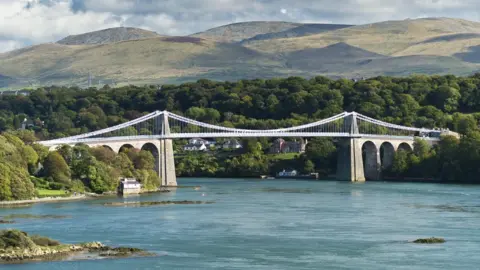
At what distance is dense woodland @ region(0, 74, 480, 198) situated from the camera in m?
71.2

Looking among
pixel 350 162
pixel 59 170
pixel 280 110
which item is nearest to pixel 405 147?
pixel 350 162

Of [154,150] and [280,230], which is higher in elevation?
[154,150]

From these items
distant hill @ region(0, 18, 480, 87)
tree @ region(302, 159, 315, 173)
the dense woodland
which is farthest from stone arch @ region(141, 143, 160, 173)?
distant hill @ region(0, 18, 480, 87)

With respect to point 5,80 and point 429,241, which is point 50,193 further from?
point 5,80

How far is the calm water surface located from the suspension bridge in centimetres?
983

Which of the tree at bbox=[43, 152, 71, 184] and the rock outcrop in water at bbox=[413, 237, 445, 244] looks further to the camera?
the tree at bbox=[43, 152, 71, 184]

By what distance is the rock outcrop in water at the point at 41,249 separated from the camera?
29578mm

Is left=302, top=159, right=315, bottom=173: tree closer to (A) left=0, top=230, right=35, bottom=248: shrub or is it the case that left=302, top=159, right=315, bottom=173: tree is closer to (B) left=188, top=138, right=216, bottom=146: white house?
(B) left=188, top=138, right=216, bottom=146: white house

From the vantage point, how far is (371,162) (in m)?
73.9

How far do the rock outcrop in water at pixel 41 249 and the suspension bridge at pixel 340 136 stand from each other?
1178 inches

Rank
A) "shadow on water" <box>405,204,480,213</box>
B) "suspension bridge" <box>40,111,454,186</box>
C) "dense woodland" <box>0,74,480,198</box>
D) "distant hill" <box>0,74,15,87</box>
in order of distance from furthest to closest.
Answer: "distant hill" <box>0,74,15,87</box> < "dense woodland" <box>0,74,480,198</box> < "suspension bridge" <box>40,111,454,186</box> < "shadow on water" <box>405,204,480,213</box>

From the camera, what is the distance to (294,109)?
88688mm

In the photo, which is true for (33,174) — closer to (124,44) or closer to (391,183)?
(391,183)

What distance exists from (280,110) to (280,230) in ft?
170
